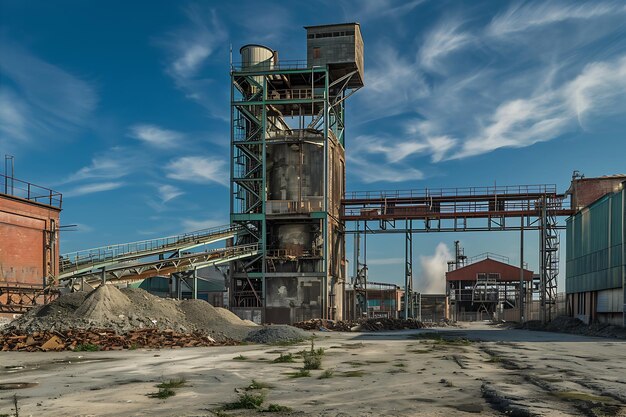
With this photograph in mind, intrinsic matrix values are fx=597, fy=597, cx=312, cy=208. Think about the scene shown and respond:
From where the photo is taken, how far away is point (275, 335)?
83.9 ft

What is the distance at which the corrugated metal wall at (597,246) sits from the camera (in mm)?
34156

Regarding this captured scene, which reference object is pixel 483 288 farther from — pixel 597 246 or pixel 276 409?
pixel 276 409

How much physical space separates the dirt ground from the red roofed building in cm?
5588

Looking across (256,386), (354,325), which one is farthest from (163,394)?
(354,325)

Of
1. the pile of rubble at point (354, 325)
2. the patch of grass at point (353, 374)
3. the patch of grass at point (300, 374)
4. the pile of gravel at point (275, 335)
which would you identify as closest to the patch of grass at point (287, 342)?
the pile of gravel at point (275, 335)

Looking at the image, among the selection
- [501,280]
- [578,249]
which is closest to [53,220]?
[578,249]

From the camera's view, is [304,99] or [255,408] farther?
[304,99]

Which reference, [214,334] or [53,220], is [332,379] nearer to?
[214,334]

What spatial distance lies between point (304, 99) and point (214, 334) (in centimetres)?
2656

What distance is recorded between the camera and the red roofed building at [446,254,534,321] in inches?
2874

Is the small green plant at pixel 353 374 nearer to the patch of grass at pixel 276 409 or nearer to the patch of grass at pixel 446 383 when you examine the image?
the patch of grass at pixel 446 383

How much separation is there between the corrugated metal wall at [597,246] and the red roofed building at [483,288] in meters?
25.9

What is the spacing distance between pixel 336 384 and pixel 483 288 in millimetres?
66630

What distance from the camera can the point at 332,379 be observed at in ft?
41.0
